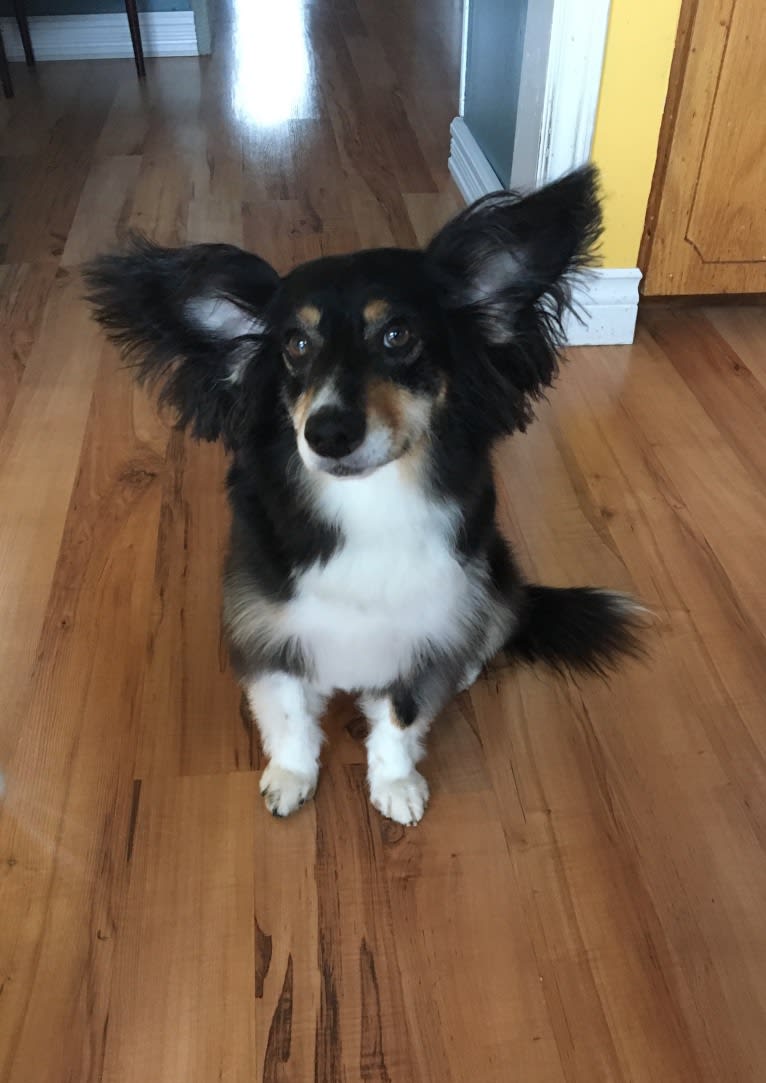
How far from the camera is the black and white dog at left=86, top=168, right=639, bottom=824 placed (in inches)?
44.6

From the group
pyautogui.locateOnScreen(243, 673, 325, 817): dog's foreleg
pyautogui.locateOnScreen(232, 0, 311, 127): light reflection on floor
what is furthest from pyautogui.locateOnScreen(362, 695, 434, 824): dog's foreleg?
pyautogui.locateOnScreen(232, 0, 311, 127): light reflection on floor

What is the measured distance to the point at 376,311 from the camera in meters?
1.16

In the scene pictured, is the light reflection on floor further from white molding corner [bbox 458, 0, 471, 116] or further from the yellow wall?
the yellow wall

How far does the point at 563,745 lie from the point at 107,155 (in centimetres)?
321

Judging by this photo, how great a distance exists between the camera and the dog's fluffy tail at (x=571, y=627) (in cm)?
168

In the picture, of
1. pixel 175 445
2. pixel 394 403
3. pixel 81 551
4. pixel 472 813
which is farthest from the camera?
pixel 175 445

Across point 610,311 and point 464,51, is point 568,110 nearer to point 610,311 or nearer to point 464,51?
point 610,311

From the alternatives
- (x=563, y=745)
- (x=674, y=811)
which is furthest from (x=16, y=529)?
(x=674, y=811)

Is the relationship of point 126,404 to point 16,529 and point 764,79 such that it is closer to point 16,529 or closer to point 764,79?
point 16,529

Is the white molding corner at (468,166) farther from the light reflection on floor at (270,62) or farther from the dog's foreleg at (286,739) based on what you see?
the dog's foreleg at (286,739)

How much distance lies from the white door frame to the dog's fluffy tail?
2.03 ft


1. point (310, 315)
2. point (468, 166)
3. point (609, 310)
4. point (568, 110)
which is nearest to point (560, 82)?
point (568, 110)

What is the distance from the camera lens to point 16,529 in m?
2.00

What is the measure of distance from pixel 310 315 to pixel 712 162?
1.76 m
